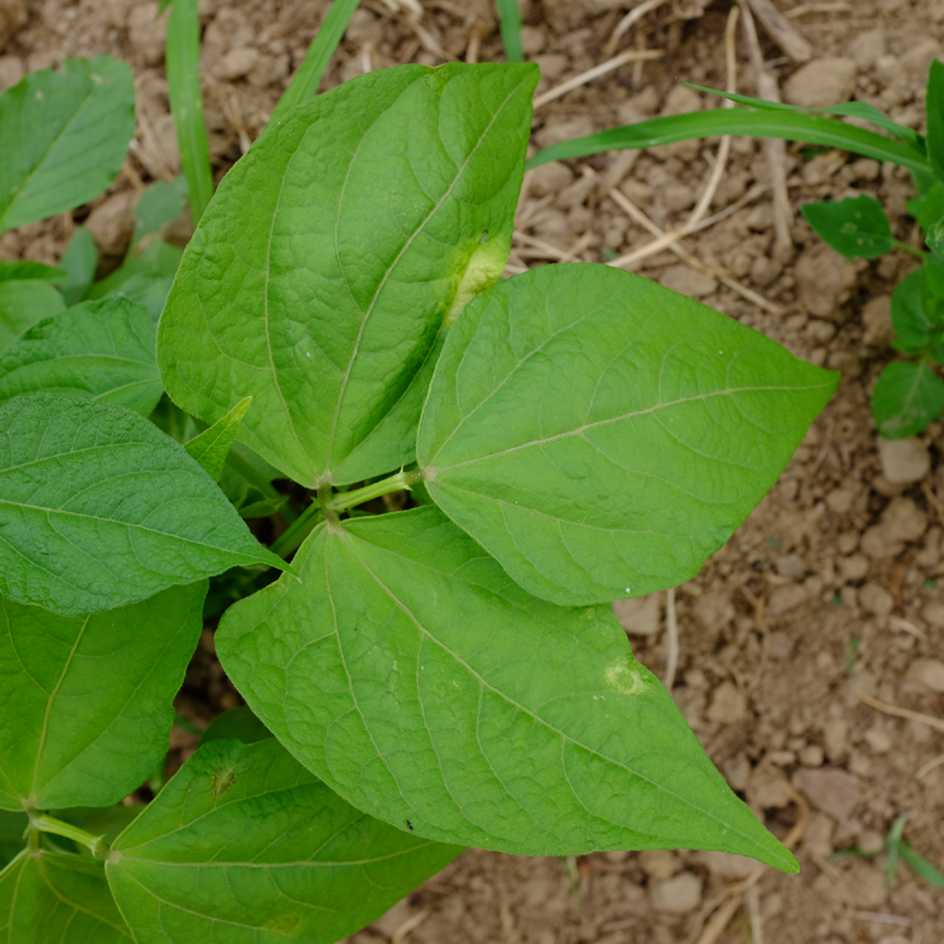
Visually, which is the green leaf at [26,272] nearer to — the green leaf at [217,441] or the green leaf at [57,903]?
the green leaf at [217,441]

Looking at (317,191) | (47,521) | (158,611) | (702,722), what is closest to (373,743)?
(158,611)

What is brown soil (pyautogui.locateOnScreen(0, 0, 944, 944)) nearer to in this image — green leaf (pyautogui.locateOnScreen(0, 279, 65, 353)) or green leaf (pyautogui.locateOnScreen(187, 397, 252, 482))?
green leaf (pyautogui.locateOnScreen(0, 279, 65, 353))

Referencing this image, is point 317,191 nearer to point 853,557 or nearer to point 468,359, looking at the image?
point 468,359

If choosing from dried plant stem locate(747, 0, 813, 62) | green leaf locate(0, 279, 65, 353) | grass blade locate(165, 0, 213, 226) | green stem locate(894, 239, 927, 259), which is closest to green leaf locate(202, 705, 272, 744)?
green leaf locate(0, 279, 65, 353)

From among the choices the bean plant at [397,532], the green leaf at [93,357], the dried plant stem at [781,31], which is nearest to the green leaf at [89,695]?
the bean plant at [397,532]

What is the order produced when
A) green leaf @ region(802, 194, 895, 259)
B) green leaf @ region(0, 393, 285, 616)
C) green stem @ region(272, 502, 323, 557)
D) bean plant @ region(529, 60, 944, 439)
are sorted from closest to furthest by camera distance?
1. green leaf @ region(0, 393, 285, 616)
2. green stem @ region(272, 502, 323, 557)
3. bean plant @ region(529, 60, 944, 439)
4. green leaf @ region(802, 194, 895, 259)

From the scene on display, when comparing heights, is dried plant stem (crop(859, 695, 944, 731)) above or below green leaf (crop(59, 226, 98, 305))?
below

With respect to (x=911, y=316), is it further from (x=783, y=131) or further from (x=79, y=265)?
(x=79, y=265)
